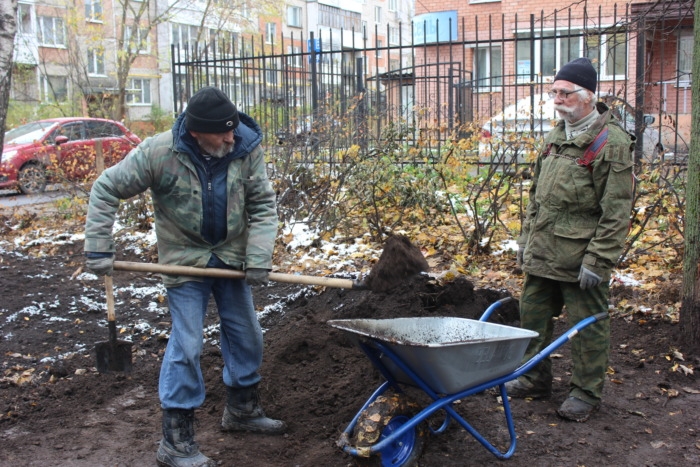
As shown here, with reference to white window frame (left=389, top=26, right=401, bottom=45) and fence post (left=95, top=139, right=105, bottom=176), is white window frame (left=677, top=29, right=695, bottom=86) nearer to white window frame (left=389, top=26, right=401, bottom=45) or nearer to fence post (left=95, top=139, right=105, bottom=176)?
white window frame (left=389, top=26, right=401, bottom=45)

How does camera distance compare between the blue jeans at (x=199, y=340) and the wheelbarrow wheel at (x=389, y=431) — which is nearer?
the wheelbarrow wheel at (x=389, y=431)

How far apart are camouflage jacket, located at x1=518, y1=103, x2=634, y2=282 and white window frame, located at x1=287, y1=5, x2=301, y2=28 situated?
50362mm

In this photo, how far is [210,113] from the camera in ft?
10.9

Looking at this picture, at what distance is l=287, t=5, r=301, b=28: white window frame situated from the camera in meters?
51.8

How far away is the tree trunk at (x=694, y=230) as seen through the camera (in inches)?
170

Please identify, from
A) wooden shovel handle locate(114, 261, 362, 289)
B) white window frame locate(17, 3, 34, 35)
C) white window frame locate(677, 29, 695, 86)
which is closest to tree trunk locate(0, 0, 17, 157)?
wooden shovel handle locate(114, 261, 362, 289)

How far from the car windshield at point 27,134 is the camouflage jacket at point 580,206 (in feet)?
46.0

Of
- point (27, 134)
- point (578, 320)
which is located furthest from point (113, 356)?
point (27, 134)

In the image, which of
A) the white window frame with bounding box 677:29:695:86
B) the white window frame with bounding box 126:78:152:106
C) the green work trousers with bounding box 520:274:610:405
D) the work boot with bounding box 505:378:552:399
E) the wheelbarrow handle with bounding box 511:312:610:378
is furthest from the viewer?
the white window frame with bounding box 126:78:152:106

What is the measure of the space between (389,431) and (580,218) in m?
1.51

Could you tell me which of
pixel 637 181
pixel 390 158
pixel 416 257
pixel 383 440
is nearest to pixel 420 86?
pixel 390 158

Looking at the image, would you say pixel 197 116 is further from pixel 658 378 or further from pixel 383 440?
pixel 658 378

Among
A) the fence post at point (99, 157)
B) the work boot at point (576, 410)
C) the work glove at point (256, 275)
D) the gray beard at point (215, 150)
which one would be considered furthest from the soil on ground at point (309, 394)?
the fence post at point (99, 157)

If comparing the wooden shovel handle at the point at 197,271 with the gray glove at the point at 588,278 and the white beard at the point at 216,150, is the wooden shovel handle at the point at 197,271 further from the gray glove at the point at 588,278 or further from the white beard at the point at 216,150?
the gray glove at the point at 588,278
